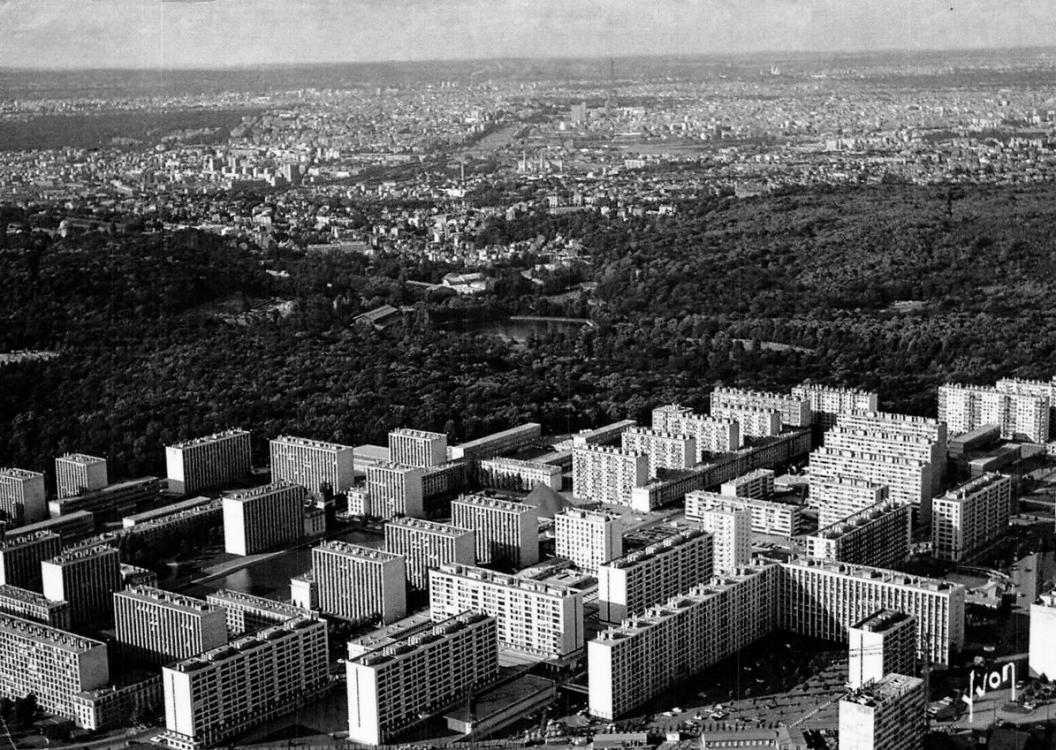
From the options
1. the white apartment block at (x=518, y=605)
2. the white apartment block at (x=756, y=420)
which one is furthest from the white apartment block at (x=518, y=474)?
the white apartment block at (x=518, y=605)

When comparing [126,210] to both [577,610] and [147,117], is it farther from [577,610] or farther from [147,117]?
[577,610]

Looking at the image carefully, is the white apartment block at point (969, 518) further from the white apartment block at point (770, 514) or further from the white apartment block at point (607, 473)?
the white apartment block at point (607, 473)

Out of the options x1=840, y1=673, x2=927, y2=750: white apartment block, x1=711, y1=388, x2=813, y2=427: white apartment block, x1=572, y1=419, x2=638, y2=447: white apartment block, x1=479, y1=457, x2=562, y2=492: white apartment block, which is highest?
x1=840, y1=673, x2=927, y2=750: white apartment block

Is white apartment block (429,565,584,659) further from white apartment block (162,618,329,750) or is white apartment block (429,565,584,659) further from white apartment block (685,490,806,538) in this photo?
white apartment block (685,490,806,538)

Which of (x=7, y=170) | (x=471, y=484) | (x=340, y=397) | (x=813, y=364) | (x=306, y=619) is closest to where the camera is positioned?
(x=306, y=619)

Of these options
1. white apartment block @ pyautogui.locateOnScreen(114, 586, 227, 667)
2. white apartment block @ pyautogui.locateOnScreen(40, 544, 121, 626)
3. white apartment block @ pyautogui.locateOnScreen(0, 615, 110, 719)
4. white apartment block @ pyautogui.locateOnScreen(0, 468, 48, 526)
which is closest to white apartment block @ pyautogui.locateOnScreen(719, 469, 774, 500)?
white apartment block @ pyautogui.locateOnScreen(114, 586, 227, 667)

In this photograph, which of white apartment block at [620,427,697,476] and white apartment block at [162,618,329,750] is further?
white apartment block at [620,427,697,476]

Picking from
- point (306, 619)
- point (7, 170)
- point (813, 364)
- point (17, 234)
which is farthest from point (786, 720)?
point (7, 170)
